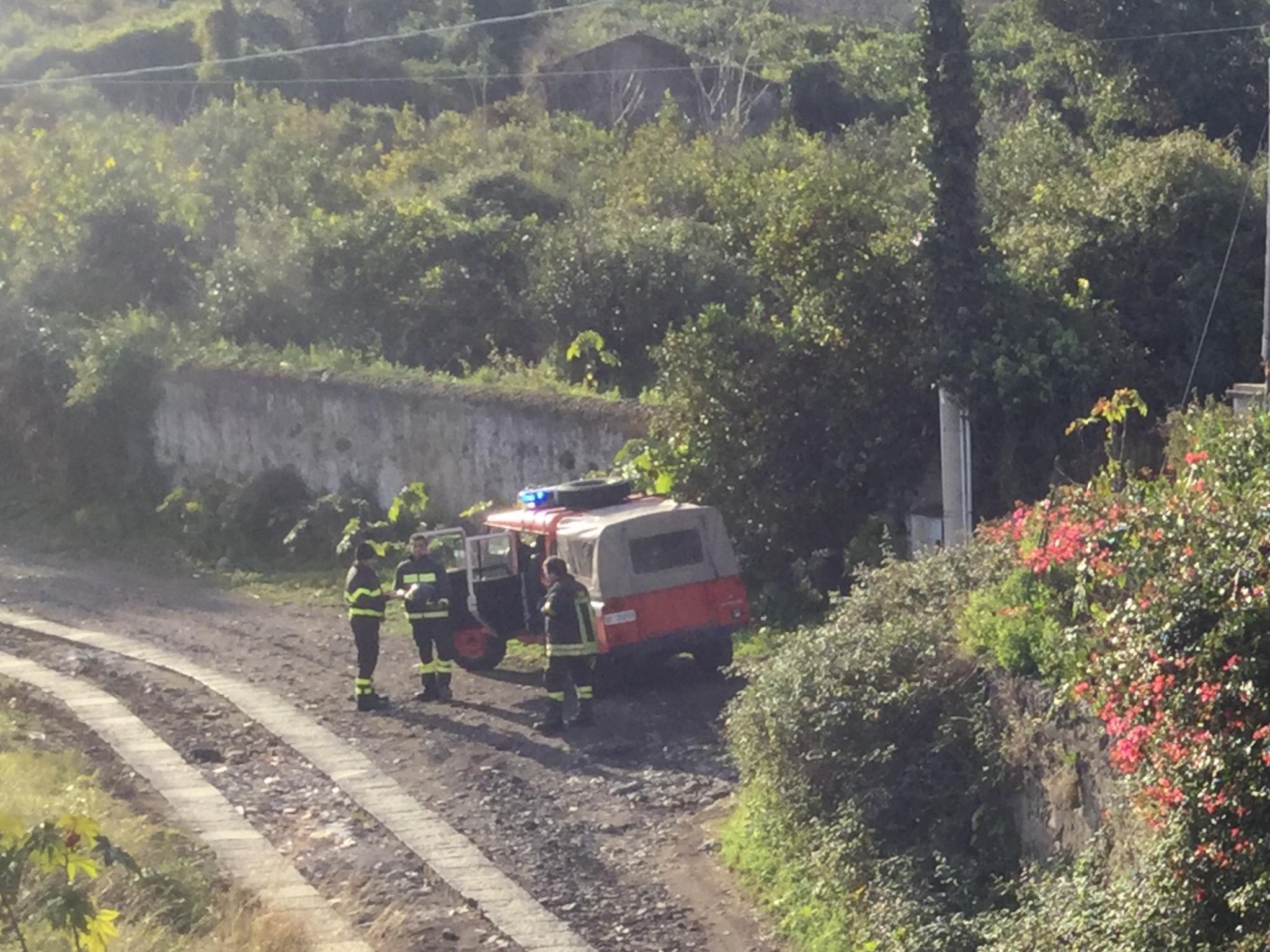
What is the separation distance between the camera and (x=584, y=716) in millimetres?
13641

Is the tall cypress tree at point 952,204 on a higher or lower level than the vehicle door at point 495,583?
higher

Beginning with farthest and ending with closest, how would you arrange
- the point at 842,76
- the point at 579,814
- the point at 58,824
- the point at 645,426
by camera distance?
the point at 842,76 → the point at 645,426 → the point at 579,814 → the point at 58,824

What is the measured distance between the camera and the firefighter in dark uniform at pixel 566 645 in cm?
1355

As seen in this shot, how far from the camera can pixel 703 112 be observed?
4297cm

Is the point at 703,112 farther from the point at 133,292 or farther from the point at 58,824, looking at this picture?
the point at 58,824

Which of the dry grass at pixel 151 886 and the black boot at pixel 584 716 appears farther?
the black boot at pixel 584 716

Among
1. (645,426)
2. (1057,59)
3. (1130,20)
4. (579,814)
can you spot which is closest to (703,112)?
(1057,59)

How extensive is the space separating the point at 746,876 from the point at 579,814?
6.18 feet

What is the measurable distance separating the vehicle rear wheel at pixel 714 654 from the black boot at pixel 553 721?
1564 millimetres

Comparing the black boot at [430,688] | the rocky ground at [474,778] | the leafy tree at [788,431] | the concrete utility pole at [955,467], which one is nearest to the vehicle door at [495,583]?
the rocky ground at [474,778]

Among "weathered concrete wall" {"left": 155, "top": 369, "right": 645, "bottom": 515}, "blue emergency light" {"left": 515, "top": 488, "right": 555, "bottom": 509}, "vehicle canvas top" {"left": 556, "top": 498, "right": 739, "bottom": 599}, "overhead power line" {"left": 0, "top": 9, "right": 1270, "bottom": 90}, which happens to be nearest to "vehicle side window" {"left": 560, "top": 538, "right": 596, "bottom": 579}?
"vehicle canvas top" {"left": 556, "top": 498, "right": 739, "bottom": 599}

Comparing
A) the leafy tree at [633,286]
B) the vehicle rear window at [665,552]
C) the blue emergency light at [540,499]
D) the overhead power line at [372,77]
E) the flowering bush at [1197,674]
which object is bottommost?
the vehicle rear window at [665,552]

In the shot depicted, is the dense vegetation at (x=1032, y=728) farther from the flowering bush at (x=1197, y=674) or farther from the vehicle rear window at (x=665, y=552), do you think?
the vehicle rear window at (x=665, y=552)

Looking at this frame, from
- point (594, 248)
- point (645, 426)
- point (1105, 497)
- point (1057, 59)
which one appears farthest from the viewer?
point (1057, 59)
